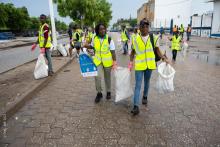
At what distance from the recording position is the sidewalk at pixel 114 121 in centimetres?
327

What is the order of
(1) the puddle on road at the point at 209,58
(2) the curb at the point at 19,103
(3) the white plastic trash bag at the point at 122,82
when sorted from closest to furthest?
(2) the curb at the point at 19,103, (3) the white plastic trash bag at the point at 122,82, (1) the puddle on road at the point at 209,58

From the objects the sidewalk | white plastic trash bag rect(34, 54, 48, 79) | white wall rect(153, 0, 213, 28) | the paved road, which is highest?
white wall rect(153, 0, 213, 28)

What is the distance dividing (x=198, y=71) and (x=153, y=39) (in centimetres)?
484

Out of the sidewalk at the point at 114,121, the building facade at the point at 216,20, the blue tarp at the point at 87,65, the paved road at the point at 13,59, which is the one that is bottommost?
the sidewalk at the point at 114,121

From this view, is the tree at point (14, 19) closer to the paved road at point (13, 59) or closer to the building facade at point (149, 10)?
the paved road at point (13, 59)

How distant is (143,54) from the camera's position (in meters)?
3.95

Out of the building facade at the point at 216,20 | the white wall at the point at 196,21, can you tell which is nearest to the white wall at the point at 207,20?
the white wall at the point at 196,21

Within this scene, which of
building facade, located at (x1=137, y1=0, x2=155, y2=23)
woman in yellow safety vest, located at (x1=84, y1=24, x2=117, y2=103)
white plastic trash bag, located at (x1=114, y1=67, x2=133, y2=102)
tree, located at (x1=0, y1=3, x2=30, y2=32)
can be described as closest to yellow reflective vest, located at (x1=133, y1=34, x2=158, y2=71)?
white plastic trash bag, located at (x1=114, y1=67, x2=133, y2=102)

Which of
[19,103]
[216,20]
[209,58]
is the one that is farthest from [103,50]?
[216,20]

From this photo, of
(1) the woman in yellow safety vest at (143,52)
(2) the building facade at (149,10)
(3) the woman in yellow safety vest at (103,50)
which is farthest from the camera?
(2) the building facade at (149,10)

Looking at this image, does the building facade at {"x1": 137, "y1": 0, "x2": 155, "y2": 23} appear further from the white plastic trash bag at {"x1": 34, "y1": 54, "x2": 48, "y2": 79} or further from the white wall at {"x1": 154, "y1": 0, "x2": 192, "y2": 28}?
the white plastic trash bag at {"x1": 34, "y1": 54, "x2": 48, "y2": 79}

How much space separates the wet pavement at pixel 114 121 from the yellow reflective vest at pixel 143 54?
966 millimetres

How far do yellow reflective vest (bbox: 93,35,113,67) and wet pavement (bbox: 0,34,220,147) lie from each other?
0.94 m

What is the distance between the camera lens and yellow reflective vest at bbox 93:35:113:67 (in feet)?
14.5
